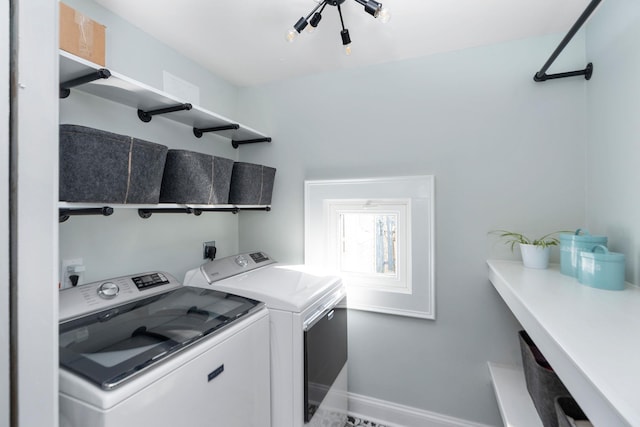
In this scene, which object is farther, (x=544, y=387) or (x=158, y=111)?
(x=158, y=111)

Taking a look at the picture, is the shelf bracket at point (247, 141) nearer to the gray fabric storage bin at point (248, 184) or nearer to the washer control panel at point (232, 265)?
the gray fabric storage bin at point (248, 184)

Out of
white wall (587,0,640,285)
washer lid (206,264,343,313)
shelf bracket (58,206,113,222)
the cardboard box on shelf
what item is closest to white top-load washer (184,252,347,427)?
washer lid (206,264,343,313)

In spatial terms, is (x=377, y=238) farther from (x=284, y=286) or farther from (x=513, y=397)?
(x=513, y=397)

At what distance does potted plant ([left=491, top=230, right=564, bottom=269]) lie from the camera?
1.48 metres

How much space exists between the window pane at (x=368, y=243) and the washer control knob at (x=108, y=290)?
4.34 feet

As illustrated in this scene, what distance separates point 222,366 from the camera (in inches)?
43.4

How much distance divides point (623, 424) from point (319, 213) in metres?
1.71

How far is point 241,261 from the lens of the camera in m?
1.89

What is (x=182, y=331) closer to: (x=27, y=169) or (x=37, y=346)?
(x=37, y=346)

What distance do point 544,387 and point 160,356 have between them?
4.78 ft

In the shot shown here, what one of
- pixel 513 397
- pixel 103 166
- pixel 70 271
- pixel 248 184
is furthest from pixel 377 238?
pixel 70 271

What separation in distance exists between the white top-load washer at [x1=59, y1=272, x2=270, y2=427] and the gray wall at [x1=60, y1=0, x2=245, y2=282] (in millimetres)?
188

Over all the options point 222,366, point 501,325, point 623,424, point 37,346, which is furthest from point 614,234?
point 37,346

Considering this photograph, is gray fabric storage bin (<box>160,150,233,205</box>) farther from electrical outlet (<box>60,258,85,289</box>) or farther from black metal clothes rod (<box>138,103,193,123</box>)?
electrical outlet (<box>60,258,85,289</box>)
